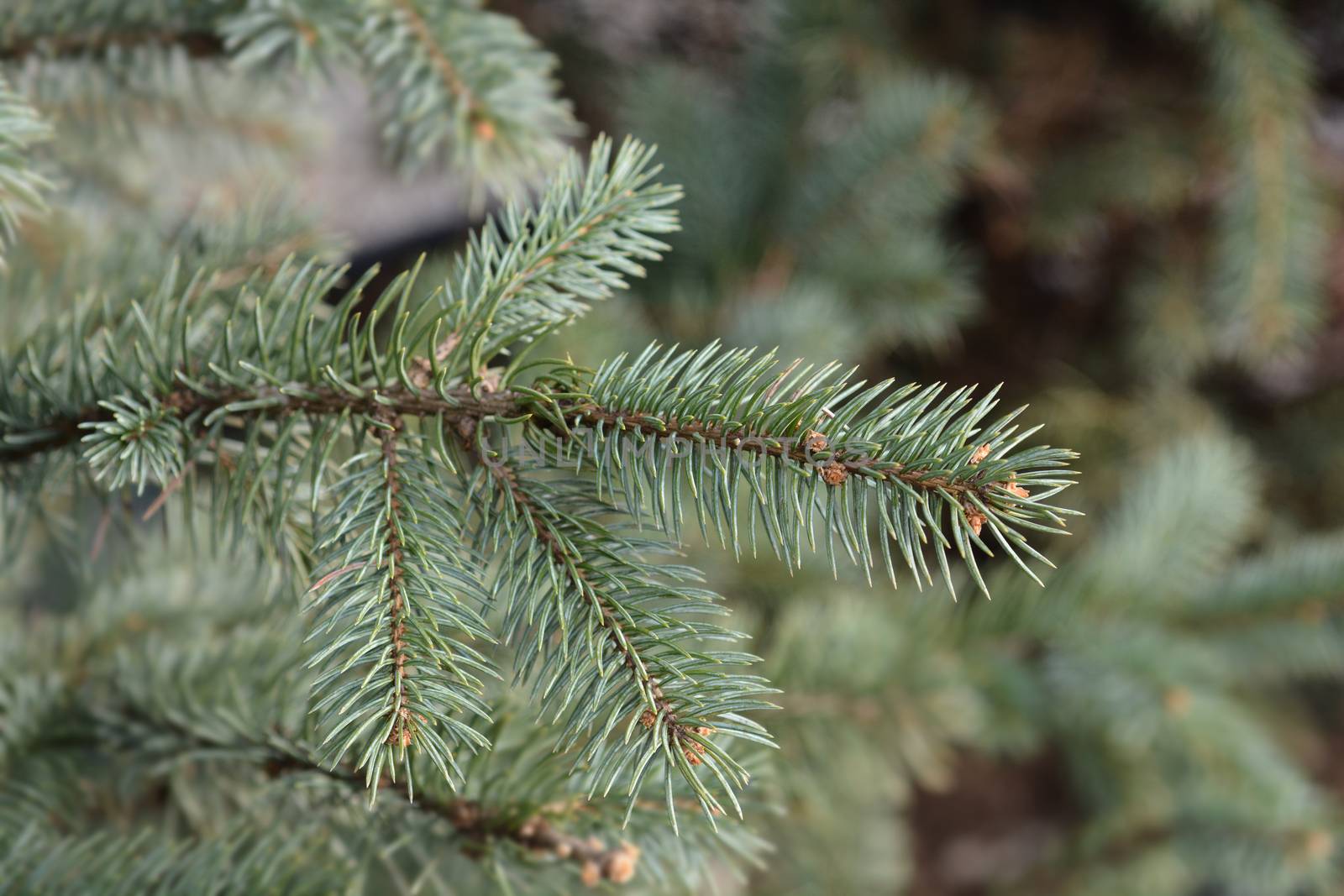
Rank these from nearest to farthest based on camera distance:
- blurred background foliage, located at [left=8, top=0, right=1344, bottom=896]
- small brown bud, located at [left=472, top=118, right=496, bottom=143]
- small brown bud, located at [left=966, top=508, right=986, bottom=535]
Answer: small brown bud, located at [left=966, top=508, right=986, bottom=535] → small brown bud, located at [left=472, top=118, right=496, bottom=143] → blurred background foliage, located at [left=8, top=0, right=1344, bottom=896]

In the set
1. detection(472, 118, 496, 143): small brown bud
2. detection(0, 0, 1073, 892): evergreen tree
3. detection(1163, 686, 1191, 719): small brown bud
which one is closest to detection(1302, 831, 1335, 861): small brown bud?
detection(1163, 686, 1191, 719): small brown bud

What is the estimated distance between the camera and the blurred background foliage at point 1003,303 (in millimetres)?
590

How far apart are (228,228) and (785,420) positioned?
299mm

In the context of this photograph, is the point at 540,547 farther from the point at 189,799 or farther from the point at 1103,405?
the point at 1103,405

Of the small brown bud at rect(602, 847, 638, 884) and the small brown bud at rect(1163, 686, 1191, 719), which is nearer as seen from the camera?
the small brown bud at rect(602, 847, 638, 884)

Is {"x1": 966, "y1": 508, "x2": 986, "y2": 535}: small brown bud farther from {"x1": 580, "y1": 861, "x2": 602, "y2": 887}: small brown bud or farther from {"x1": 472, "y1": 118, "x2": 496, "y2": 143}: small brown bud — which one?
{"x1": 472, "y1": 118, "x2": 496, "y2": 143}: small brown bud

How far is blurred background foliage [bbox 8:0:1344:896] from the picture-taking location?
59 centimetres

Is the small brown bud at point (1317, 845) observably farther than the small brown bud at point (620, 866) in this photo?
Yes

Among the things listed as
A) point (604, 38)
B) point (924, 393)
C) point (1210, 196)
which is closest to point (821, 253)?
point (604, 38)

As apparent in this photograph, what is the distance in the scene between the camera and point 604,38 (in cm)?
93

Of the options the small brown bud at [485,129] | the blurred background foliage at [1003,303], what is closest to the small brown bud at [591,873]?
the blurred background foliage at [1003,303]

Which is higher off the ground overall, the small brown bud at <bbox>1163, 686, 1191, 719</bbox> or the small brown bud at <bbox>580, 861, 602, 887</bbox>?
the small brown bud at <bbox>580, 861, 602, 887</bbox>

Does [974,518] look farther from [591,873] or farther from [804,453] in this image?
[591,873]

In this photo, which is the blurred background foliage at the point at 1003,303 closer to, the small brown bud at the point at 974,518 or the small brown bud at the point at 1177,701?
the small brown bud at the point at 1177,701
